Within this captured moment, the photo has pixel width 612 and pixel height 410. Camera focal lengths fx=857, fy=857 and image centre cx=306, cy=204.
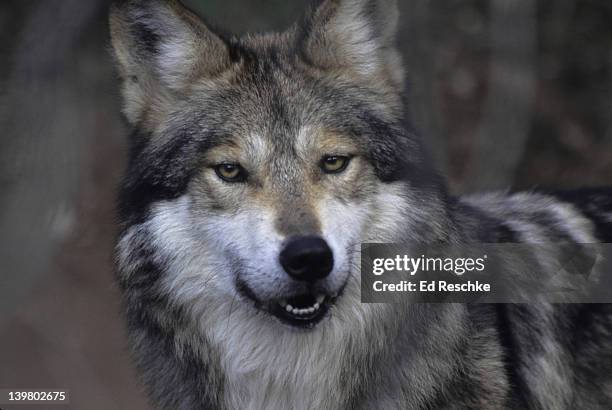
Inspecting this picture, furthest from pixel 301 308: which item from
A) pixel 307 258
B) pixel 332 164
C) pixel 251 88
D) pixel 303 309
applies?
pixel 251 88

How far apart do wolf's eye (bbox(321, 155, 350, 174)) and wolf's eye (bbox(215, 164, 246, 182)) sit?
10.1 inches

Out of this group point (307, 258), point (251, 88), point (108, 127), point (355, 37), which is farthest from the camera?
point (108, 127)

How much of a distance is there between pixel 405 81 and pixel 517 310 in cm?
89

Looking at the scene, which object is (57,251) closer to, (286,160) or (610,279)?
(286,160)

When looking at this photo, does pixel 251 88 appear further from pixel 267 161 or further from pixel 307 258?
pixel 307 258

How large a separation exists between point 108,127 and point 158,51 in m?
3.09

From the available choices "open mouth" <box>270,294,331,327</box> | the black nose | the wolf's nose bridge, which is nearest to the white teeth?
"open mouth" <box>270,294,331,327</box>

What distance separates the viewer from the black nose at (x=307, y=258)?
2479 mm

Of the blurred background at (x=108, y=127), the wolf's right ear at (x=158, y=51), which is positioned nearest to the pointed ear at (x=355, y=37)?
the wolf's right ear at (x=158, y=51)

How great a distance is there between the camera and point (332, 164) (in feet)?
8.94

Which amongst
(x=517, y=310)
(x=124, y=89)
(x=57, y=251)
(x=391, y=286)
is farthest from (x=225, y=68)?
(x=57, y=251)

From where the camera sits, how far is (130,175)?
2.94m

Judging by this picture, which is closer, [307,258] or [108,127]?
[307,258]

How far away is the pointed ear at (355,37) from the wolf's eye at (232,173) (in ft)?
1.62
